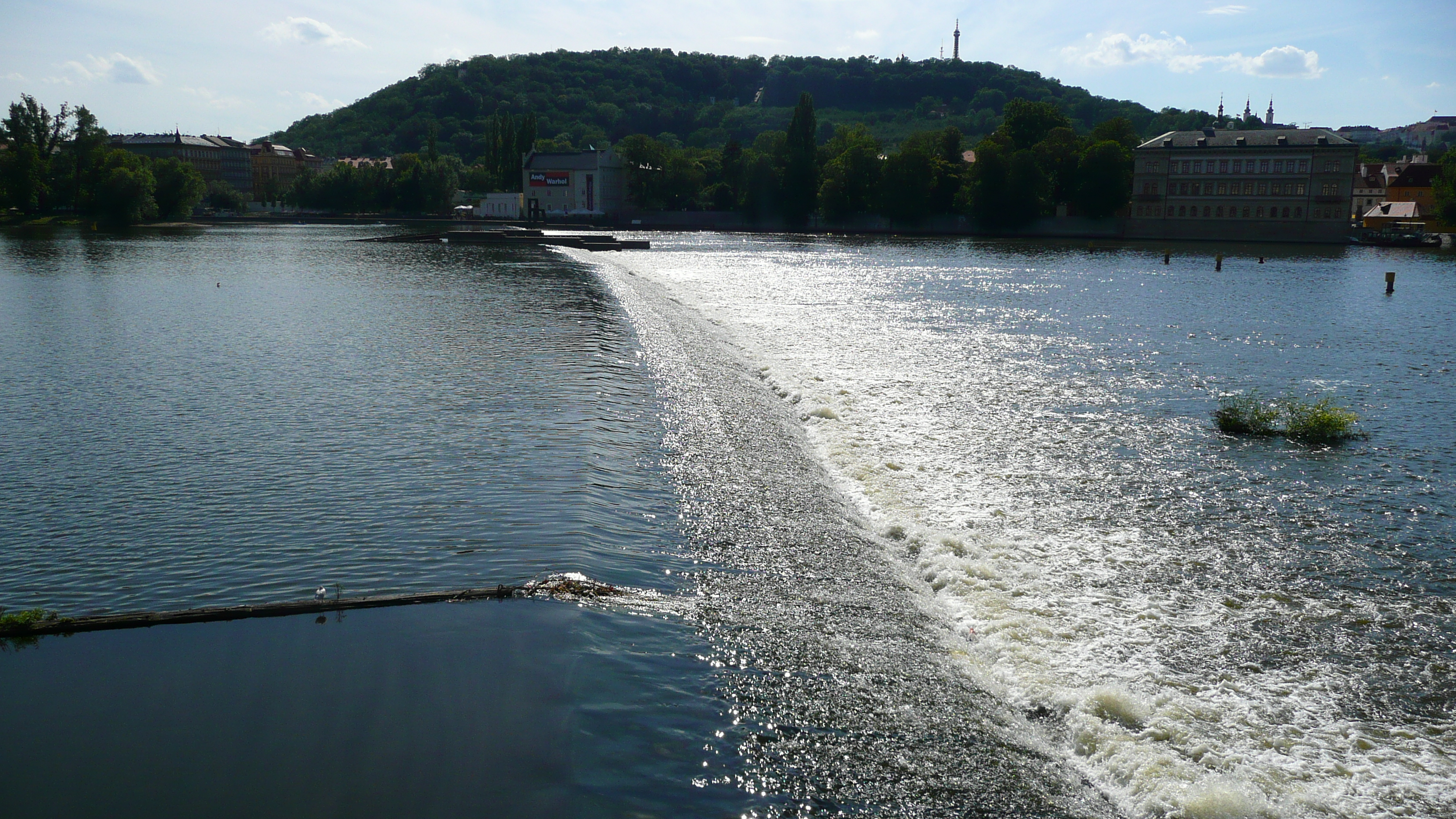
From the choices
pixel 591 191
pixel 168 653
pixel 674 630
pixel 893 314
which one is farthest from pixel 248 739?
pixel 591 191

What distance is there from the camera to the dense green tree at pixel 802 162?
134750mm

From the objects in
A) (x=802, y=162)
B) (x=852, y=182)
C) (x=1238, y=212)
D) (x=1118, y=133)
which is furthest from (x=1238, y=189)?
(x=802, y=162)

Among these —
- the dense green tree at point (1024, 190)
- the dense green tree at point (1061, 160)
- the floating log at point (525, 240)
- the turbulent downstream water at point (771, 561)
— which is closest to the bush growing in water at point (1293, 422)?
the turbulent downstream water at point (771, 561)

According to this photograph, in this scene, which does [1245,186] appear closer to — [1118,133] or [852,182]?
[1118,133]

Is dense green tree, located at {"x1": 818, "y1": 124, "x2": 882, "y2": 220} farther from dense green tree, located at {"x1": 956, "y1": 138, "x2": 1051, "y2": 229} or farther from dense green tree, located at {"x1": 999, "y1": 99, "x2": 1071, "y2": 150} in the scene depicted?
dense green tree, located at {"x1": 999, "y1": 99, "x2": 1071, "y2": 150}

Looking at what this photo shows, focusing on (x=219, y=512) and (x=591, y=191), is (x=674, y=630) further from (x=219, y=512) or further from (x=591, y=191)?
(x=591, y=191)

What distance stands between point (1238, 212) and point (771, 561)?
130370 millimetres

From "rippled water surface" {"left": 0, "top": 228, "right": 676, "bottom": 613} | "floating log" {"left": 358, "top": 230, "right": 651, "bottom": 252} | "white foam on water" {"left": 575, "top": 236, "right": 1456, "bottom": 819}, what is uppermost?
"floating log" {"left": 358, "top": 230, "right": 651, "bottom": 252}

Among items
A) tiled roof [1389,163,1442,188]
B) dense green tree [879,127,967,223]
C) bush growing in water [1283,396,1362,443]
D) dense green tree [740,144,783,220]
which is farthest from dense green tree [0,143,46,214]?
tiled roof [1389,163,1442,188]

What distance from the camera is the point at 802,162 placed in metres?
135

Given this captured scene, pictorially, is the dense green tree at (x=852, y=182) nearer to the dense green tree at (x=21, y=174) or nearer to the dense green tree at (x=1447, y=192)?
the dense green tree at (x=1447, y=192)

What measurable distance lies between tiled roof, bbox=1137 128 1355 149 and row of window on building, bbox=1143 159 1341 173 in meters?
1.83

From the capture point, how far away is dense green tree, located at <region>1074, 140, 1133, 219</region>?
11600 cm

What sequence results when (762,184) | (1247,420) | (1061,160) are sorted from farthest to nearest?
(762,184)
(1061,160)
(1247,420)
